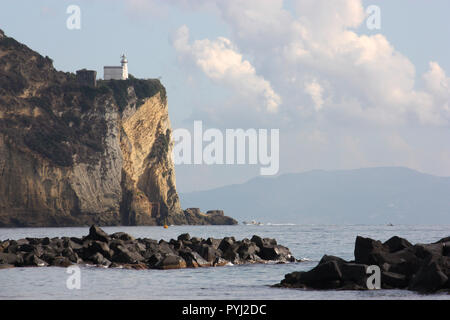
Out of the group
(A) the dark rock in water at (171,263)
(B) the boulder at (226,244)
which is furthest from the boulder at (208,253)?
(B) the boulder at (226,244)

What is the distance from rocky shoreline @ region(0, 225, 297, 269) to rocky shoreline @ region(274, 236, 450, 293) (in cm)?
1098

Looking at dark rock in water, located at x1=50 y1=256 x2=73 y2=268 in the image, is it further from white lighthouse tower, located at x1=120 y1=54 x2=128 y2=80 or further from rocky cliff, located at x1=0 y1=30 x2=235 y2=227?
white lighthouse tower, located at x1=120 y1=54 x2=128 y2=80

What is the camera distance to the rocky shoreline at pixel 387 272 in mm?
24203

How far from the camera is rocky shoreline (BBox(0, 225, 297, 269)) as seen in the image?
36750 mm

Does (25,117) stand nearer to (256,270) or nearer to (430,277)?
(256,270)

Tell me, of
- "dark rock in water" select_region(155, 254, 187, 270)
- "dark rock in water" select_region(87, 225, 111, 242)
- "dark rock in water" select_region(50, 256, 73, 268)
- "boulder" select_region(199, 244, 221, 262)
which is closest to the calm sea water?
"dark rock in water" select_region(155, 254, 187, 270)

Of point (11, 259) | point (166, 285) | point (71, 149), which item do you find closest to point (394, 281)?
point (166, 285)

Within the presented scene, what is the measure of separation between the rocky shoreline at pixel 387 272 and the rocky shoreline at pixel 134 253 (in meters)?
11.0

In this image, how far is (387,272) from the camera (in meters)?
26.0

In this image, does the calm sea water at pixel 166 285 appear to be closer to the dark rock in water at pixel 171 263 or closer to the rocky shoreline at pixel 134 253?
the dark rock in water at pixel 171 263

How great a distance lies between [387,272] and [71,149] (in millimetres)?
93962
